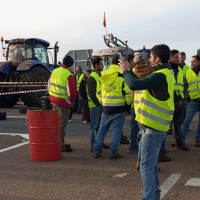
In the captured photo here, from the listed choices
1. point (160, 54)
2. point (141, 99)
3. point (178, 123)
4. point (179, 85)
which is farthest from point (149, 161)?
point (179, 85)

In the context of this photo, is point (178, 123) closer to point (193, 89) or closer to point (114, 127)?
point (193, 89)

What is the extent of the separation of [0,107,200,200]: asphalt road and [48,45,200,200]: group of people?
318mm

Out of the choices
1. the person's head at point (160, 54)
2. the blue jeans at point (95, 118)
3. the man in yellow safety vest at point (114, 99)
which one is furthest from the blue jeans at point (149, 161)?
the blue jeans at point (95, 118)

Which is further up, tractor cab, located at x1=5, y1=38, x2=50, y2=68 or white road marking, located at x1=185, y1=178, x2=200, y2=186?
tractor cab, located at x1=5, y1=38, x2=50, y2=68

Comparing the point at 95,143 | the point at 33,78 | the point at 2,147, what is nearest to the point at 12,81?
the point at 33,78

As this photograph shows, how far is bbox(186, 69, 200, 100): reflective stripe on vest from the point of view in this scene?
23.7ft

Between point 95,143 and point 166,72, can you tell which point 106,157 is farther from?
point 166,72

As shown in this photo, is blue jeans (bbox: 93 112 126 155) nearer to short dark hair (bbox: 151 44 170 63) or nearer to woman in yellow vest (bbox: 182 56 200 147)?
woman in yellow vest (bbox: 182 56 200 147)

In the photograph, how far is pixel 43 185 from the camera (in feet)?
15.8

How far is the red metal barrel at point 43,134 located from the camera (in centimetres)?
613

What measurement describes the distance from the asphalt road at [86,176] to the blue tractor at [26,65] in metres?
6.62

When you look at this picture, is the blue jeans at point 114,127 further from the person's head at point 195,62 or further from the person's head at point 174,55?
the person's head at point 195,62

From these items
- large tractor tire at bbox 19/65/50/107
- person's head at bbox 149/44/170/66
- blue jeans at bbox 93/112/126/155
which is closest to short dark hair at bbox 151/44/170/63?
person's head at bbox 149/44/170/66

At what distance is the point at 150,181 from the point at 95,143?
2842 mm
